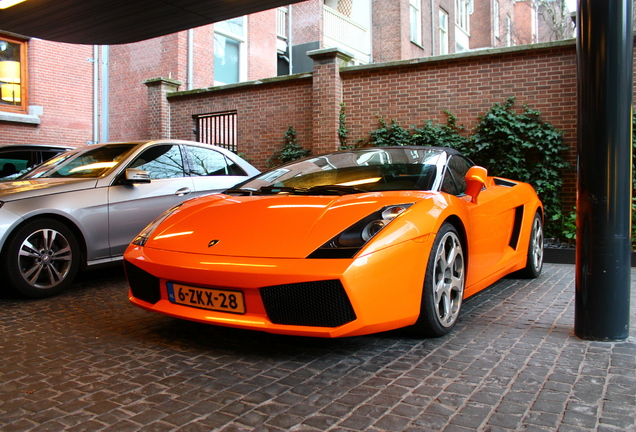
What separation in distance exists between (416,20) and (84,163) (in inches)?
872

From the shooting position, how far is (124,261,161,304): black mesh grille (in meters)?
3.16

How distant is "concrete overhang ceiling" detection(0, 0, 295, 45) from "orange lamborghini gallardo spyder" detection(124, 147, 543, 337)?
197 inches

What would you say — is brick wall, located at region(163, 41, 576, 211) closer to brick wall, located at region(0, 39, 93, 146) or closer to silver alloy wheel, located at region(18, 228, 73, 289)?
brick wall, located at region(0, 39, 93, 146)

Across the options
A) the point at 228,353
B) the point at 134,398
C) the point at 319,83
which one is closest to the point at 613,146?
the point at 228,353

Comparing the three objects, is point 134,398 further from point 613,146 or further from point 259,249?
point 613,146

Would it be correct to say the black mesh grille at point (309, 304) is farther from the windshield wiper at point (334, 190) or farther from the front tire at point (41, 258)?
the front tire at point (41, 258)

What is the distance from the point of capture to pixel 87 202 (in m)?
4.81

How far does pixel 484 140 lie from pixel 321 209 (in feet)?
21.5

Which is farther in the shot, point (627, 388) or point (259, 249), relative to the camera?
point (259, 249)

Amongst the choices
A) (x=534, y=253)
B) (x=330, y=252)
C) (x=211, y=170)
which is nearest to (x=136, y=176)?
(x=211, y=170)

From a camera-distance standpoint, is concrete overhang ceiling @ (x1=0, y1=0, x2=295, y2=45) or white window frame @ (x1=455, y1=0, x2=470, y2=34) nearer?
concrete overhang ceiling @ (x1=0, y1=0, x2=295, y2=45)

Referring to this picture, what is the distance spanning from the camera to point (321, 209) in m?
3.14

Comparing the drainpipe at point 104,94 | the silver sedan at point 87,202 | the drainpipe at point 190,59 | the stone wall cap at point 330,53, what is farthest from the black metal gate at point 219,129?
the silver sedan at point 87,202

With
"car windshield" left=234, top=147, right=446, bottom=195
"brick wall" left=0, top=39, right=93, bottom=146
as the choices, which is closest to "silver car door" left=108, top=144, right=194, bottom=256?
"car windshield" left=234, top=147, right=446, bottom=195
